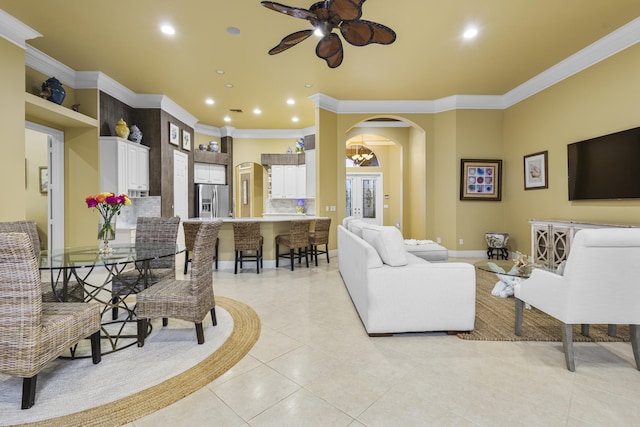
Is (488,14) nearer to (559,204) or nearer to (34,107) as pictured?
(559,204)

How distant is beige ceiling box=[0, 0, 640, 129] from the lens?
326cm

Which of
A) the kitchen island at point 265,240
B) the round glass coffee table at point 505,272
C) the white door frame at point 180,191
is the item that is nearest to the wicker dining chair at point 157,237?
the kitchen island at point 265,240

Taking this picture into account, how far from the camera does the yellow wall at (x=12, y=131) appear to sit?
134 inches

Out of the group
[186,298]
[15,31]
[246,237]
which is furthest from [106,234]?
[15,31]

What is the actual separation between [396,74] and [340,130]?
1.68 meters

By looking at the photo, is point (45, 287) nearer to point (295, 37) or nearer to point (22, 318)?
point (22, 318)

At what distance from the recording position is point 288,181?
26.1 feet

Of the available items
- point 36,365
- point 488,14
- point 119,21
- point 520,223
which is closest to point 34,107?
point 119,21

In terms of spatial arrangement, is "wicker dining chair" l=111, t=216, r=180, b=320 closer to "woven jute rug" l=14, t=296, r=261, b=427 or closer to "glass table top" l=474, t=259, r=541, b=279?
"woven jute rug" l=14, t=296, r=261, b=427

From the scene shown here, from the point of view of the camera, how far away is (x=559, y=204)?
15.3 feet

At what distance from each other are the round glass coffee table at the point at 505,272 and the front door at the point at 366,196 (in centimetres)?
608

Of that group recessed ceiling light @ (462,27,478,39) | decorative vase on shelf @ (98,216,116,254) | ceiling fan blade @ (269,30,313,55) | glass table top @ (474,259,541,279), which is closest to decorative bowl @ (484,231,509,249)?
glass table top @ (474,259,541,279)

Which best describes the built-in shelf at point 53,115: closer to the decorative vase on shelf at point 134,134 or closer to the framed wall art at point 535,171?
the decorative vase on shelf at point 134,134

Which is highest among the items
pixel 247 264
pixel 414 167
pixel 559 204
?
pixel 414 167
